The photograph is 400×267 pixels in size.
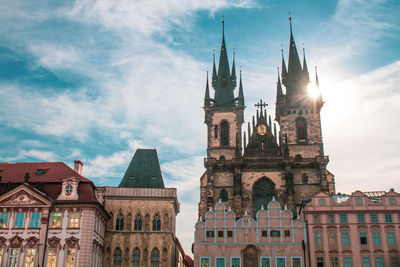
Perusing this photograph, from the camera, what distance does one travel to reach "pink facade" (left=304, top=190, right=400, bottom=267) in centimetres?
4084

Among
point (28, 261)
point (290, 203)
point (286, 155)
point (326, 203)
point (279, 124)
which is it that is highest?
point (279, 124)

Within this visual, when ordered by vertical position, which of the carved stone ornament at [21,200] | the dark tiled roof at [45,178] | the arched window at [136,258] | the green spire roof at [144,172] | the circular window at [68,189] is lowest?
the arched window at [136,258]

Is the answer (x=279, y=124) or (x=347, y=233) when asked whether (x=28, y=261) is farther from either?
(x=279, y=124)

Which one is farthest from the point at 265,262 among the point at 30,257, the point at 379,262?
the point at 30,257

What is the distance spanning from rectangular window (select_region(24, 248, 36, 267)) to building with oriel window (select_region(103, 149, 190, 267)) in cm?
797

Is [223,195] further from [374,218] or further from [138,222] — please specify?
[374,218]

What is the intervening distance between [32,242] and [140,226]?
10.8 metres

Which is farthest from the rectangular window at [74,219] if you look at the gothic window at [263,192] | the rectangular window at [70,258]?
the gothic window at [263,192]

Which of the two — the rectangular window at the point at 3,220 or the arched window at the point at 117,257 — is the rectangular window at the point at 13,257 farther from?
the arched window at the point at 117,257

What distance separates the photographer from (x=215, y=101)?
69688 mm

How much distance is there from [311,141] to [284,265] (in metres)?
26.6

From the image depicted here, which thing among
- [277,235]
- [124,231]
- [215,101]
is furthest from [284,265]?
[215,101]

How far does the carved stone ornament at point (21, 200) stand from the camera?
134 ft

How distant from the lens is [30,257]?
3912cm
